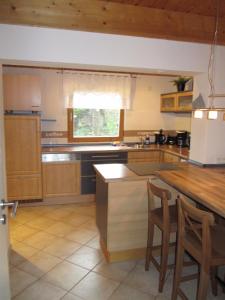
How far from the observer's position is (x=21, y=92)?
12.6 ft

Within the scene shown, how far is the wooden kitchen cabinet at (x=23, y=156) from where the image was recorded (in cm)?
374

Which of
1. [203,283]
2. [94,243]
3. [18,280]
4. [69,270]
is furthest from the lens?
[94,243]

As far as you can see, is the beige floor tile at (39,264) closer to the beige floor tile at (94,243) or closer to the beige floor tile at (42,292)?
the beige floor tile at (42,292)

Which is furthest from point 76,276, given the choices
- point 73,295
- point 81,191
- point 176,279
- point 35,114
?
point 35,114

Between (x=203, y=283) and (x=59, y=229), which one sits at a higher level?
(x=203, y=283)

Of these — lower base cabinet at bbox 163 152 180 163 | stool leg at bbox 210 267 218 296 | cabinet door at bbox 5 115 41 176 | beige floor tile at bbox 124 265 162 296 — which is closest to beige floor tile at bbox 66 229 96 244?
beige floor tile at bbox 124 265 162 296

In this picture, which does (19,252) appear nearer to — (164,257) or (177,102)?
(164,257)

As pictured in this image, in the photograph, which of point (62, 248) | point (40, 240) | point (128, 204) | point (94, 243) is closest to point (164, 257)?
point (128, 204)

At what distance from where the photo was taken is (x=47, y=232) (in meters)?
3.27

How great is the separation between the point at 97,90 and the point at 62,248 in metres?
2.86

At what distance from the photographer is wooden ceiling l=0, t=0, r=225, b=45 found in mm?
2199

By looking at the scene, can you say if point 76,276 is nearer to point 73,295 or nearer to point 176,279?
point 73,295

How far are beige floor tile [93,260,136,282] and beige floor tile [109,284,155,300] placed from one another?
127mm

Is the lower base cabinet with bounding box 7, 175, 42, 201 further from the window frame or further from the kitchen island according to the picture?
the kitchen island
